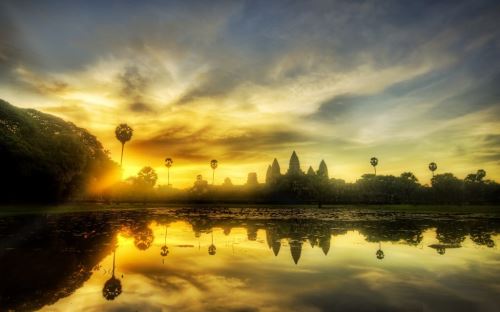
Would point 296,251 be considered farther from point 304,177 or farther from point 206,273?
point 304,177

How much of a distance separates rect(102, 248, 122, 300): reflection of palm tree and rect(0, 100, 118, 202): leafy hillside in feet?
136

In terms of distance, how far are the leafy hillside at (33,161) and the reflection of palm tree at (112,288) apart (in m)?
41.4

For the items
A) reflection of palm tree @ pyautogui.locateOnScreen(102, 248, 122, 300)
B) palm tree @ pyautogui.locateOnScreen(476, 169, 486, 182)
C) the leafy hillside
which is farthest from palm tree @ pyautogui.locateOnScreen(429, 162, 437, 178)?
reflection of palm tree @ pyautogui.locateOnScreen(102, 248, 122, 300)

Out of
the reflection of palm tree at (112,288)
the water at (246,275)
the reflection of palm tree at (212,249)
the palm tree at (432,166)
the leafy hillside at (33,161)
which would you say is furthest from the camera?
the palm tree at (432,166)

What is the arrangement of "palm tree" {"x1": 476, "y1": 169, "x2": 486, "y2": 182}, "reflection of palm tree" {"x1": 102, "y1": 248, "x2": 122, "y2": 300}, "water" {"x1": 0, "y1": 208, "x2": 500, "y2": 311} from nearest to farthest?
1. "water" {"x1": 0, "y1": 208, "x2": 500, "y2": 311}
2. "reflection of palm tree" {"x1": 102, "y1": 248, "x2": 122, "y2": 300}
3. "palm tree" {"x1": 476, "y1": 169, "x2": 486, "y2": 182}

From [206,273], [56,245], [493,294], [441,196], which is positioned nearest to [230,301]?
[206,273]

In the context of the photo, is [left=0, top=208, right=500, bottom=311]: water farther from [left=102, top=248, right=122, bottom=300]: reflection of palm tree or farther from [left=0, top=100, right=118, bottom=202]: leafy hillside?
[left=0, top=100, right=118, bottom=202]: leafy hillside

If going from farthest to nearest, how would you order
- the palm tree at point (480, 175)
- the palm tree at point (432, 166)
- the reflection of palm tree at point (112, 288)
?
1. the palm tree at point (432, 166)
2. the palm tree at point (480, 175)
3. the reflection of palm tree at point (112, 288)

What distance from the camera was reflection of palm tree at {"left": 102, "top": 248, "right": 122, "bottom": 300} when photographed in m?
8.28

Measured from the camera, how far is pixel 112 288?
29.4 ft

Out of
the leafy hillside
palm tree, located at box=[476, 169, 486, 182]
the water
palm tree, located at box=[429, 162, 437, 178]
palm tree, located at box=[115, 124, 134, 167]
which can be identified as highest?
palm tree, located at box=[115, 124, 134, 167]

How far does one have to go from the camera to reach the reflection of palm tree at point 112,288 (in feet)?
27.2

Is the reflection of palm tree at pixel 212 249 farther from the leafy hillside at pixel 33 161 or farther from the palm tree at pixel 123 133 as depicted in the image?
the palm tree at pixel 123 133

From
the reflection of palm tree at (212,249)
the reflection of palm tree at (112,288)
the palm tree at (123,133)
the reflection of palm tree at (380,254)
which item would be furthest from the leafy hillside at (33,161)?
the reflection of palm tree at (380,254)
